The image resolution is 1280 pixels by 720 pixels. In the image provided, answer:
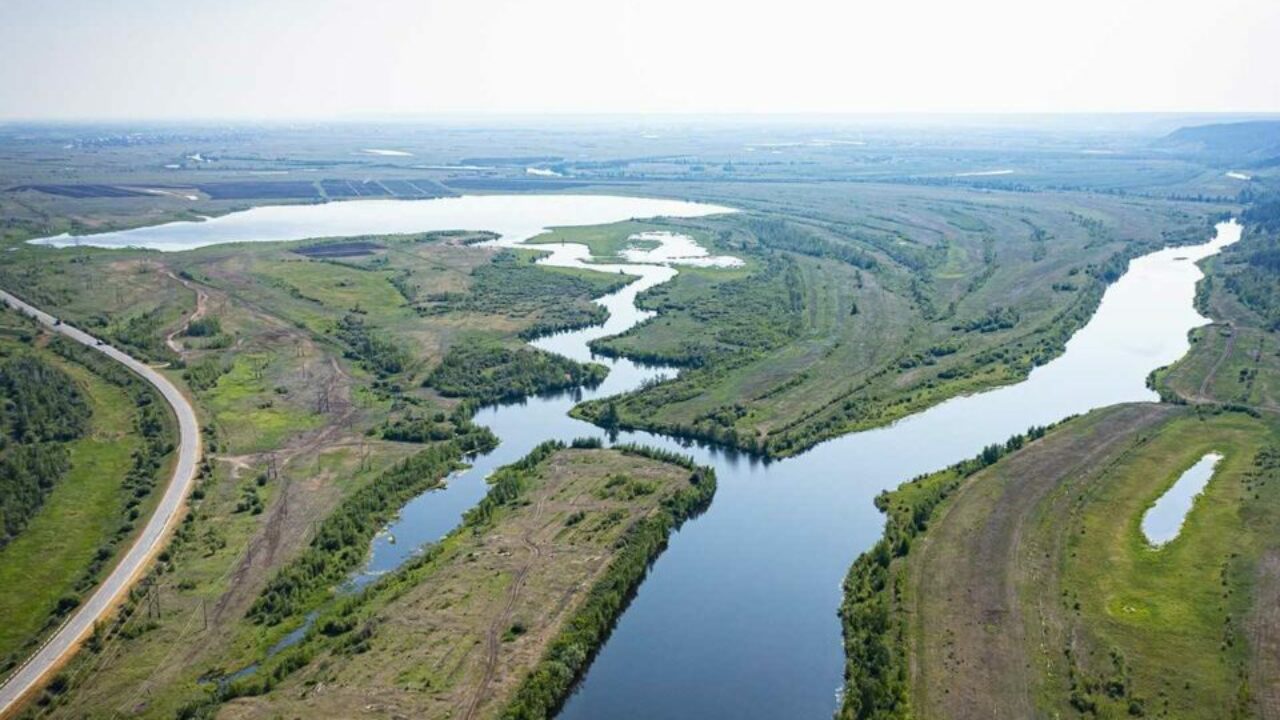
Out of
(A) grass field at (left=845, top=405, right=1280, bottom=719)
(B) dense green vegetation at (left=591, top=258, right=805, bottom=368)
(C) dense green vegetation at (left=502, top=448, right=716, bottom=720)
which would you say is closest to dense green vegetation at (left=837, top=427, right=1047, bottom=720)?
(A) grass field at (left=845, top=405, right=1280, bottom=719)

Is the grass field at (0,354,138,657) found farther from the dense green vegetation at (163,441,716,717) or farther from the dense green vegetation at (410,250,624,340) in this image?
the dense green vegetation at (410,250,624,340)

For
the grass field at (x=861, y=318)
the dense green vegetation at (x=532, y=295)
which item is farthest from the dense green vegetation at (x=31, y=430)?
the dense green vegetation at (x=532, y=295)

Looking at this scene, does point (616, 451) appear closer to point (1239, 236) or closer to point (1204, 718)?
point (1204, 718)

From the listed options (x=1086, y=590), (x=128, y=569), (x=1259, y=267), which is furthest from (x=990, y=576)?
(x=1259, y=267)

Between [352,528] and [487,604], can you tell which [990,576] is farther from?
[352,528]

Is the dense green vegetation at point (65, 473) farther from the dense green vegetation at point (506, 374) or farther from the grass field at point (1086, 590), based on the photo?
the grass field at point (1086, 590)

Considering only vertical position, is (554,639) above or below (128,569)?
below
